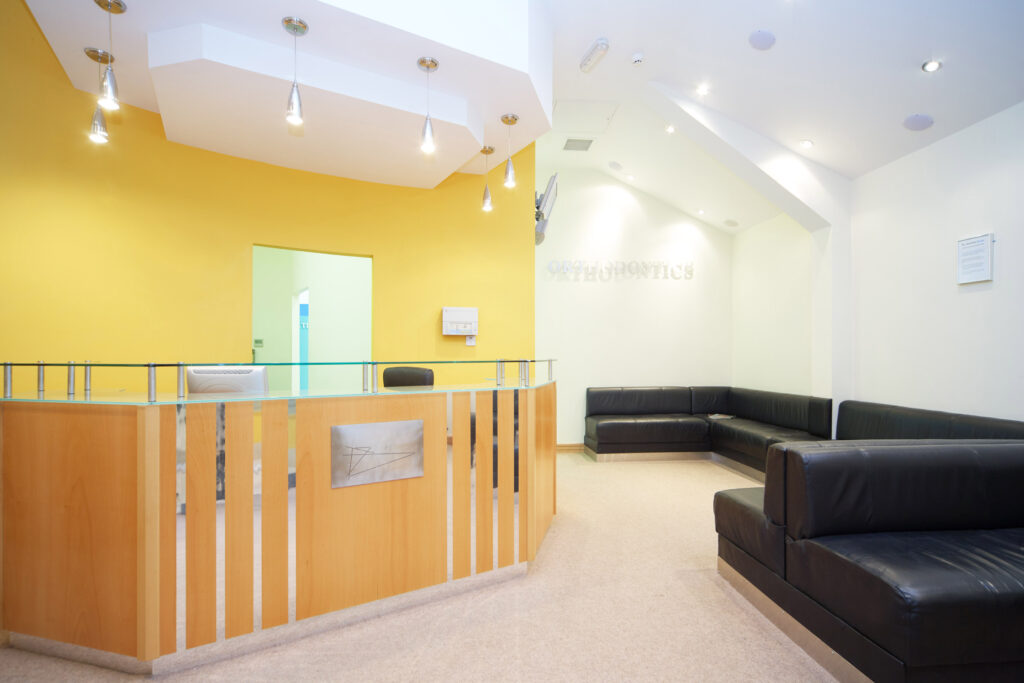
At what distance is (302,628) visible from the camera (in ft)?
7.41

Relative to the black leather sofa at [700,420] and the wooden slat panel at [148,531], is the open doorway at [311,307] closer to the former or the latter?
the black leather sofa at [700,420]

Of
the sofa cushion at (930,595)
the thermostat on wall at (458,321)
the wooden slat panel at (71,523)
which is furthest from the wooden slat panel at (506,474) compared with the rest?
the thermostat on wall at (458,321)

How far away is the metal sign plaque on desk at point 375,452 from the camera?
7.66 ft

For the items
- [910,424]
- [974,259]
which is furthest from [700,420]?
[974,259]

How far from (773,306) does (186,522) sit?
270 inches

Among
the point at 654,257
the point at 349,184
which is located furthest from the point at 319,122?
the point at 654,257

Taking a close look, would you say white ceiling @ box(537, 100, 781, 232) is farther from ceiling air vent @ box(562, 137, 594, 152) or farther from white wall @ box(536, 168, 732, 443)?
white wall @ box(536, 168, 732, 443)

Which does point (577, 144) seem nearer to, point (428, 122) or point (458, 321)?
point (458, 321)

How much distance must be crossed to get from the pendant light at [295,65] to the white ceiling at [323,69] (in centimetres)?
3

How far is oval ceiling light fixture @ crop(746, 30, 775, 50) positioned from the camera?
3.75 m

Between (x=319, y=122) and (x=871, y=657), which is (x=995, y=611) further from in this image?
(x=319, y=122)

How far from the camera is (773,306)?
640 cm

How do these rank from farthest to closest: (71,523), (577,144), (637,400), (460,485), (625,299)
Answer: (625,299)
(637,400)
(577,144)
(460,485)
(71,523)

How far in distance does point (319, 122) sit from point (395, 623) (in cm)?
343
